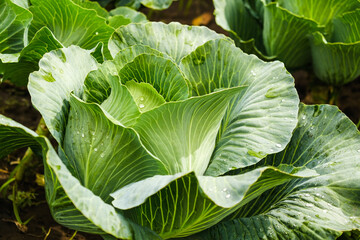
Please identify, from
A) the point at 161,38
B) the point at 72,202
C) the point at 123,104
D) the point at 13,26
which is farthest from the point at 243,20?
the point at 72,202

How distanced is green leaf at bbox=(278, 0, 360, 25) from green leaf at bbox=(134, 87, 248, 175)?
1.40m

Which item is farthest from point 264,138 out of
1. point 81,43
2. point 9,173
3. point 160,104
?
point 9,173

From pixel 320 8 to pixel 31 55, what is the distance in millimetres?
1683

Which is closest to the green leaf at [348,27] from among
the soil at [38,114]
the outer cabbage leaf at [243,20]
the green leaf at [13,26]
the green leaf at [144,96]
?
the outer cabbage leaf at [243,20]

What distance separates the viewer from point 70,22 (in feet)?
7.59

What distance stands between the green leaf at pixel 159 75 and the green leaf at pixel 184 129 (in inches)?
4.1

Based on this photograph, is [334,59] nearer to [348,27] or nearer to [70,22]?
[348,27]

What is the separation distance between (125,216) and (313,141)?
2.74 ft

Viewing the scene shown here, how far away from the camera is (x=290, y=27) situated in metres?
2.71

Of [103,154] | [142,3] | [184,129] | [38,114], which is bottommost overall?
[38,114]

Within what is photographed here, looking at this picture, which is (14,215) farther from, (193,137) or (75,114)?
(193,137)

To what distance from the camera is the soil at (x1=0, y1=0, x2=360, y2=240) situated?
222 centimetres

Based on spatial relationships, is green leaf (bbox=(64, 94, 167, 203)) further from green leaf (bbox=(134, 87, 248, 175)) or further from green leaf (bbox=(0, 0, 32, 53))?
green leaf (bbox=(0, 0, 32, 53))

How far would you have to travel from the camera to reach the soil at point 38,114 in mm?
2225
